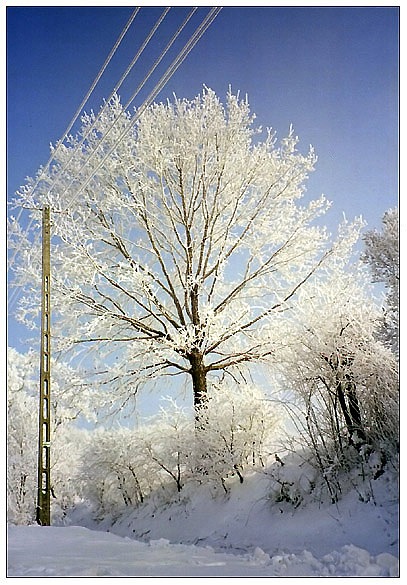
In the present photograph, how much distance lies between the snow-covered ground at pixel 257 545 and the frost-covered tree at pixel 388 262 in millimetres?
891

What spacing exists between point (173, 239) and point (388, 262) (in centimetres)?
295

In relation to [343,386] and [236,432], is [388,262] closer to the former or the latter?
[343,386]

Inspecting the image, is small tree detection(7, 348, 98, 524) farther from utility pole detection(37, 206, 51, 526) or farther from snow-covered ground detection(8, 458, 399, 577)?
snow-covered ground detection(8, 458, 399, 577)

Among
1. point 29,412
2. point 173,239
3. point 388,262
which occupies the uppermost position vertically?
point 173,239

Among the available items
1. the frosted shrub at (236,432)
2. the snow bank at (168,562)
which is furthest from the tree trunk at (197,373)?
the snow bank at (168,562)

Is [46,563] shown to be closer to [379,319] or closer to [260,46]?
[379,319]

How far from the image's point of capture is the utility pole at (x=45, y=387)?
4973 millimetres

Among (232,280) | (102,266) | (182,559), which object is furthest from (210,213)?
(182,559)

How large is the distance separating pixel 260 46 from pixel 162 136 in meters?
1.93

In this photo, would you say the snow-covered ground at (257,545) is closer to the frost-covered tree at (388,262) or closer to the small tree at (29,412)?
the frost-covered tree at (388,262)

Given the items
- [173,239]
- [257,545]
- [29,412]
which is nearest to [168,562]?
[257,545]

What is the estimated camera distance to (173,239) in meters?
6.63

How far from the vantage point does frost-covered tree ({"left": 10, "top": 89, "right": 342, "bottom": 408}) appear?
6230mm

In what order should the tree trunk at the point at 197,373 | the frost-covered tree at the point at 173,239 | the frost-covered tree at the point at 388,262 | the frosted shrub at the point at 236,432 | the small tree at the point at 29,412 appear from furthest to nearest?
the frost-covered tree at the point at 173,239
the tree trunk at the point at 197,373
the small tree at the point at 29,412
the frosted shrub at the point at 236,432
the frost-covered tree at the point at 388,262
